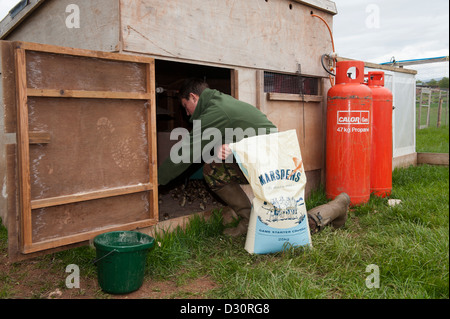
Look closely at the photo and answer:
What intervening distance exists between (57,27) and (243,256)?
120 inches

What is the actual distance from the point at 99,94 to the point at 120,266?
1350 millimetres

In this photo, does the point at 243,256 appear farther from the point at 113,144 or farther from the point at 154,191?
the point at 113,144

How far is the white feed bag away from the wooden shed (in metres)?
0.86

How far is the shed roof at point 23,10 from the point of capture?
4404mm

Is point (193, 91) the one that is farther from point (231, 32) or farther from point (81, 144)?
point (81, 144)

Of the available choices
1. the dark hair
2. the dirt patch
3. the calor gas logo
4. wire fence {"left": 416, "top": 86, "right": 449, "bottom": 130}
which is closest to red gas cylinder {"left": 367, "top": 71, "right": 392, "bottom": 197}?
the calor gas logo

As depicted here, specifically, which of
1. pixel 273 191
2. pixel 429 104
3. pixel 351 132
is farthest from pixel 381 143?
pixel 429 104

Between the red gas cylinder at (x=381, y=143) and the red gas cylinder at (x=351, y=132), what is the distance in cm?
43

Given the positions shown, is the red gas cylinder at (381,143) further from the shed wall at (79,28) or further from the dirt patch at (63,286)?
the shed wall at (79,28)

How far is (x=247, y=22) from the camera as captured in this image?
4395 millimetres

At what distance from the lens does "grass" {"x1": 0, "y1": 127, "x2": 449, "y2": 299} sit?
2730 mm

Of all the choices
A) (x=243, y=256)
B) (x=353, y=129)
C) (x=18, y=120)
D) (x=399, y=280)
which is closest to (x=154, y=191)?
(x=243, y=256)

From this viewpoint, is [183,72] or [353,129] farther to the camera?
[183,72]

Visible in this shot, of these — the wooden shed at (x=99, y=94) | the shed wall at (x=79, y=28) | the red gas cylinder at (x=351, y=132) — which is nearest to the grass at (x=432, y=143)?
the red gas cylinder at (x=351, y=132)
